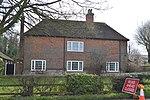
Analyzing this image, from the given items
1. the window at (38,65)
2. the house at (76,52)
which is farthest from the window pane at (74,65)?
the window at (38,65)

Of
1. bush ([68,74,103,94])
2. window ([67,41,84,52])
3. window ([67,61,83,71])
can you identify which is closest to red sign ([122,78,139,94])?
bush ([68,74,103,94])

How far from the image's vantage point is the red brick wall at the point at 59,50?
34094 mm

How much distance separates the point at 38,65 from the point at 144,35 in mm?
32818

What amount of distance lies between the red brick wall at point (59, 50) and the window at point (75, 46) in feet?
1.55

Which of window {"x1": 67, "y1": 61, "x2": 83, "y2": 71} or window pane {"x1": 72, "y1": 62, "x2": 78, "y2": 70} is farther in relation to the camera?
window pane {"x1": 72, "y1": 62, "x2": 78, "y2": 70}

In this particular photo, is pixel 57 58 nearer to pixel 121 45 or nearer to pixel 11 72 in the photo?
pixel 11 72

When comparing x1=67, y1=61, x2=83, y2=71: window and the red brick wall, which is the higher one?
the red brick wall

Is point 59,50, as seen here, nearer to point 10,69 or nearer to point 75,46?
point 75,46

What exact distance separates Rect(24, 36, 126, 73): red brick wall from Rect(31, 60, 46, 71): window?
0.59 meters

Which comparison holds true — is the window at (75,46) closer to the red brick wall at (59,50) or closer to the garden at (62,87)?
the red brick wall at (59,50)

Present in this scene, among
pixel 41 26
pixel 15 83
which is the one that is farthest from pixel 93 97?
pixel 41 26

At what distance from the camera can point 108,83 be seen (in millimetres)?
13945

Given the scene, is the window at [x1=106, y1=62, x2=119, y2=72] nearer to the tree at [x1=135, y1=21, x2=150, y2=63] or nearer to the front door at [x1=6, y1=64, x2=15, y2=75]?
the front door at [x1=6, y1=64, x2=15, y2=75]

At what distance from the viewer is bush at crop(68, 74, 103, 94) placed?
13141 millimetres
